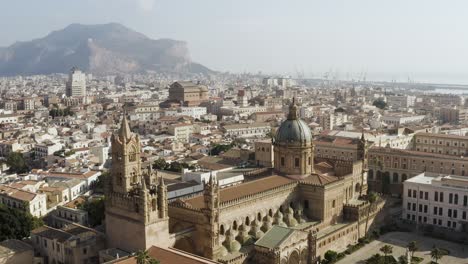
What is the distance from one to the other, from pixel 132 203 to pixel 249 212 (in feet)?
46.7

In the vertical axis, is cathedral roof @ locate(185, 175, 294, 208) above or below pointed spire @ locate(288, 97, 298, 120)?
below

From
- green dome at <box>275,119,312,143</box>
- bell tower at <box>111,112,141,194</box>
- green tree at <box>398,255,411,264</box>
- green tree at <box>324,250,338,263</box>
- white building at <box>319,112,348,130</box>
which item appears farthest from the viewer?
white building at <box>319,112,348,130</box>

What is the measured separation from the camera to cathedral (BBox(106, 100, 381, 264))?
50438 millimetres

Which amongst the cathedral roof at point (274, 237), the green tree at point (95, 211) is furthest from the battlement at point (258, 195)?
the green tree at point (95, 211)

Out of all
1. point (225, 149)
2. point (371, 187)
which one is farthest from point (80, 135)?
point (371, 187)

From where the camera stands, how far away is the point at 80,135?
136 m

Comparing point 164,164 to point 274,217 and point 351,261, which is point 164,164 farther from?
point 351,261

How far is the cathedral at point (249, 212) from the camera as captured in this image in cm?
5044

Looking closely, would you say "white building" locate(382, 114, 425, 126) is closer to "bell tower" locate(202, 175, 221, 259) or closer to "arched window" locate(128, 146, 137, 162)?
"bell tower" locate(202, 175, 221, 259)

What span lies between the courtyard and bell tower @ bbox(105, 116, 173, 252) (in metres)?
23.6

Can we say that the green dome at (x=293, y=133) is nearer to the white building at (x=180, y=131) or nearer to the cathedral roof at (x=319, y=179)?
the cathedral roof at (x=319, y=179)

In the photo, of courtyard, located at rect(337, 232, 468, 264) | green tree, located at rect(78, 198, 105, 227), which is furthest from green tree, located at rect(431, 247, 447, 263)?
green tree, located at rect(78, 198, 105, 227)

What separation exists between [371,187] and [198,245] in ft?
159

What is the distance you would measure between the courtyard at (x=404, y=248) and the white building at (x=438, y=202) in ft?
13.7
